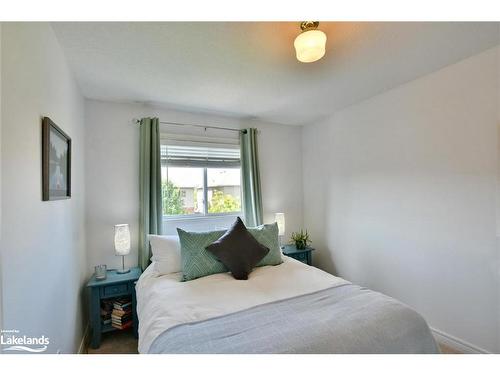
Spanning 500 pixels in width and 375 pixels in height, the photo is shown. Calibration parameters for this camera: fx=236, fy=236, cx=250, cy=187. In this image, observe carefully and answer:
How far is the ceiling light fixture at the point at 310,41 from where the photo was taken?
1.34 m

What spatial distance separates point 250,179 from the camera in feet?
10.2

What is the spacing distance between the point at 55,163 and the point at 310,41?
5.49 feet

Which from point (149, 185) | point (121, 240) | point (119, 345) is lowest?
point (119, 345)

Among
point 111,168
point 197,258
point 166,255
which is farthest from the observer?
point 111,168


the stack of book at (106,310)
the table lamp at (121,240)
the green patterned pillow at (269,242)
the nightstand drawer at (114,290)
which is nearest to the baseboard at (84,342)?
the stack of book at (106,310)

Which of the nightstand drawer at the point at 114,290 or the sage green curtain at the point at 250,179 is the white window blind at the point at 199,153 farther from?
the nightstand drawer at the point at 114,290

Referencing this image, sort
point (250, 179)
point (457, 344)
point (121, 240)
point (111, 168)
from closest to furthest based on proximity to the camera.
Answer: point (457, 344) → point (121, 240) → point (111, 168) → point (250, 179)

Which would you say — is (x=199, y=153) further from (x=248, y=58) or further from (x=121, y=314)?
(x=121, y=314)

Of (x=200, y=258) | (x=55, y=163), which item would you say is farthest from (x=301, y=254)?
(x=55, y=163)

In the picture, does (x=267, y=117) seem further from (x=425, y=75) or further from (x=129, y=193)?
(x=129, y=193)

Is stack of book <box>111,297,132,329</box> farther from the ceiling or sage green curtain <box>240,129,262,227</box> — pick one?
the ceiling

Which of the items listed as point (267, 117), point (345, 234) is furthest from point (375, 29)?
point (345, 234)

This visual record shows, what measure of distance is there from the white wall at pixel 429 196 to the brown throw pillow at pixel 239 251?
1.28 m
